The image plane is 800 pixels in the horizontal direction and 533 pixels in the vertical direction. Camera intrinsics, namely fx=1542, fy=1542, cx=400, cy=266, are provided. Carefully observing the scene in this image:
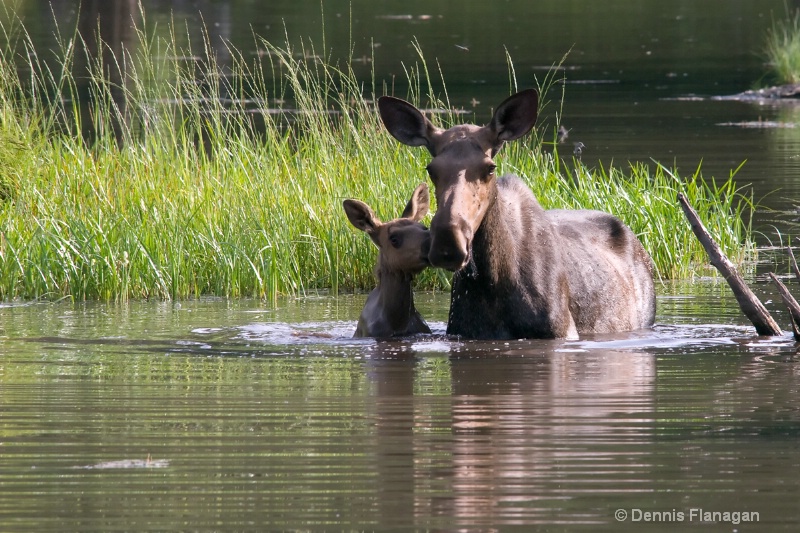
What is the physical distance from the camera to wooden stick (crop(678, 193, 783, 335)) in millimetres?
9820

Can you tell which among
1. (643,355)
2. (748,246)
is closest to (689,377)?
(643,355)

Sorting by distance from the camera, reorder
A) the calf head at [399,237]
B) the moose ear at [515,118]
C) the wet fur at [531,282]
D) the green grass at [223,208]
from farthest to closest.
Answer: the green grass at [223,208]
the calf head at [399,237]
the wet fur at [531,282]
the moose ear at [515,118]

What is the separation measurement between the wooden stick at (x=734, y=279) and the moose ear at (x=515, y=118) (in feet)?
3.54

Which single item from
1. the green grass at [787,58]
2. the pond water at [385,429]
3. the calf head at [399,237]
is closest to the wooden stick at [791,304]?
the pond water at [385,429]

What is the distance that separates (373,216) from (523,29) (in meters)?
40.2

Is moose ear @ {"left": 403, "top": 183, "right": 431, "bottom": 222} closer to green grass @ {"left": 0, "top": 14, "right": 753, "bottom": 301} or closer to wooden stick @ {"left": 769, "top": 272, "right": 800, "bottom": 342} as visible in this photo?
green grass @ {"left": 0, "top": 14, "right": 753, "bottom": 301}

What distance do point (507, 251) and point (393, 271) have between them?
3.21 ft

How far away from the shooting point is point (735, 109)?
29.5 m

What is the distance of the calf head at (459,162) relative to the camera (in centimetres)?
866

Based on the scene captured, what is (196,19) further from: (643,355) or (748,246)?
(643,355)

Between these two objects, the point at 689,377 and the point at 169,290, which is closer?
the point at 689,377

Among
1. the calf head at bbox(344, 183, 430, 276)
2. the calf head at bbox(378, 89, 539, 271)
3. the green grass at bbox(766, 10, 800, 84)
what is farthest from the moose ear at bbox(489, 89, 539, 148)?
the green grass at bbox(766, 10, 800, 84)

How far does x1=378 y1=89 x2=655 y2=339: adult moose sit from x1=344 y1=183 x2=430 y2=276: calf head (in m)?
0.33

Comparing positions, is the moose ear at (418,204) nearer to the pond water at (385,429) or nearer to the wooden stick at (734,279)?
the pond water at (385,429)
